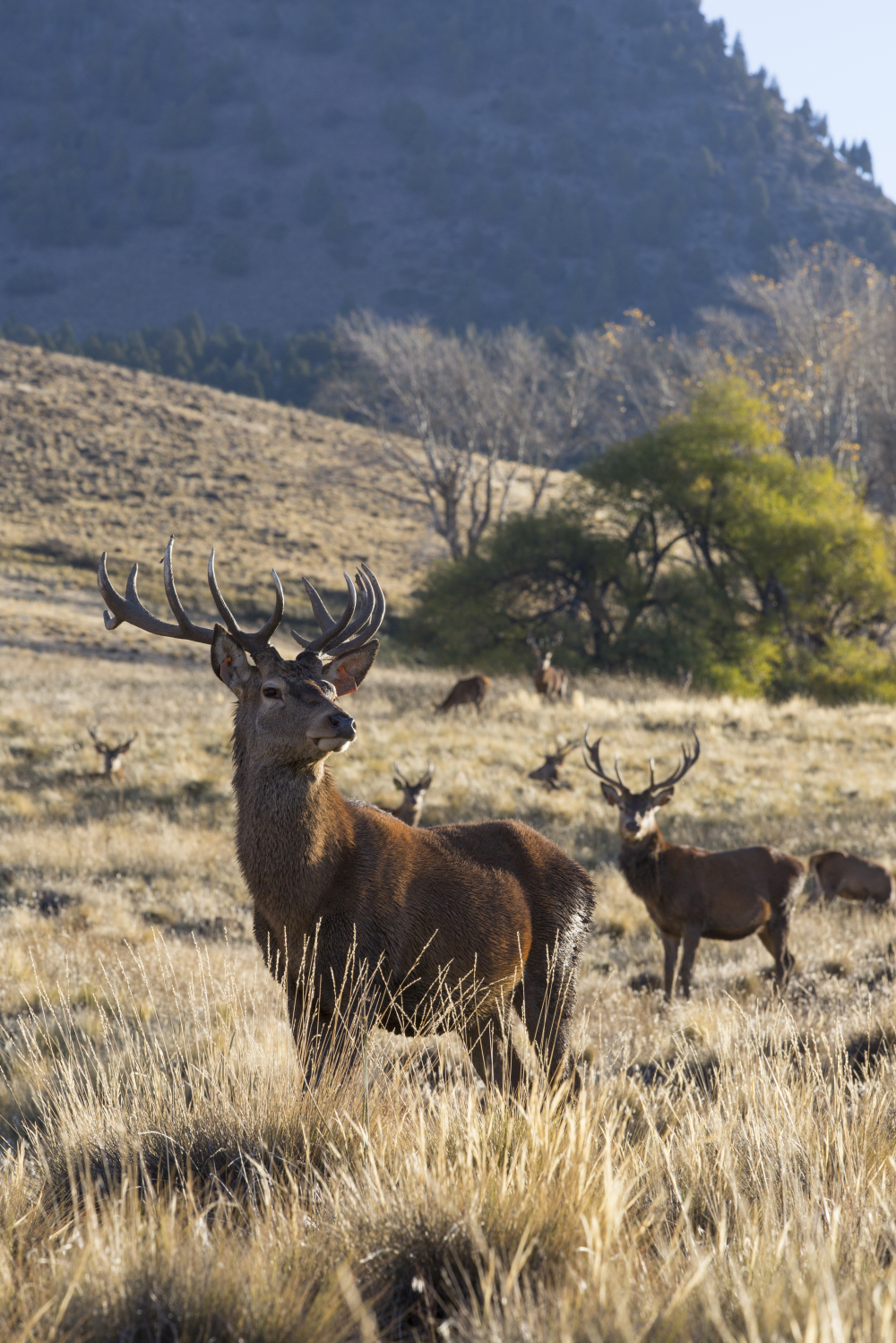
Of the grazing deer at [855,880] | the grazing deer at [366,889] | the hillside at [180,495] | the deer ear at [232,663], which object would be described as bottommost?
the grazing deer at [855,880]

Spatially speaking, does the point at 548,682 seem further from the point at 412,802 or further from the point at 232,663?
the point at 232,663

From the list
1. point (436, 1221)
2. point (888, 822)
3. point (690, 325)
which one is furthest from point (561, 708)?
point (690, 325)

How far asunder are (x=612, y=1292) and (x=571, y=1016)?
7.90ft

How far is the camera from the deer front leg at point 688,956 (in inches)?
313

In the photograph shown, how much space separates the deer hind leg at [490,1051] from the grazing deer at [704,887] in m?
3.81

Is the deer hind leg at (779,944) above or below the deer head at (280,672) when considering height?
below

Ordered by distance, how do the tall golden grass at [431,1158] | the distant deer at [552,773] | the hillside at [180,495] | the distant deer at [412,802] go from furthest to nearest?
the hillside at [180,495] < the distant deer at [552,773] < the distant deer at [412,802] < the tall golden grass at [431,1158]

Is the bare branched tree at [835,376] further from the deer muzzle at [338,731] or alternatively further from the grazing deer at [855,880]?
the deer muzzle at [338,731]

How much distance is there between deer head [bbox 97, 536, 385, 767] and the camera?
4152mm

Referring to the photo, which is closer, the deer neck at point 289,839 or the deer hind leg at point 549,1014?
the deer neck at point 289,839

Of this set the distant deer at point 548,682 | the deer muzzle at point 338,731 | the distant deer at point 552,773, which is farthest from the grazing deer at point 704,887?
the distant deer at point 548,682

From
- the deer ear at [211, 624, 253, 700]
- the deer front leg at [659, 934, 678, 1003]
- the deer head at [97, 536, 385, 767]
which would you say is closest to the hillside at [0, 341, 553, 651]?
the deer front leg at [659, 934, 678, 1003]

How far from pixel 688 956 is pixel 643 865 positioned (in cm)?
86

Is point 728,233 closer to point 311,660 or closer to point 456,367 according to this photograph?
point 456,367
